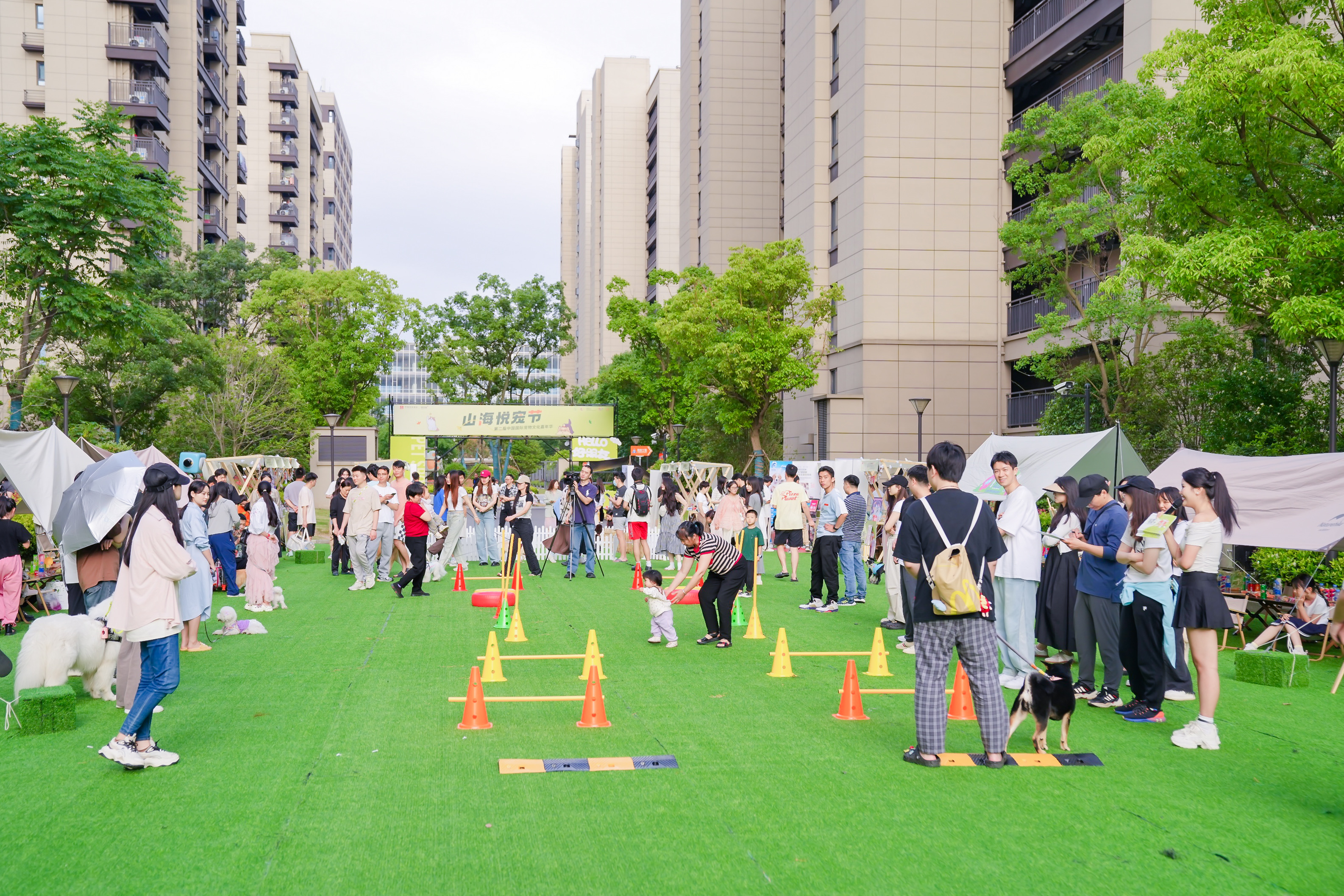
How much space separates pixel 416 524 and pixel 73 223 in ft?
34.2

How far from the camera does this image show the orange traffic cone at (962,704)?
7.34 meters

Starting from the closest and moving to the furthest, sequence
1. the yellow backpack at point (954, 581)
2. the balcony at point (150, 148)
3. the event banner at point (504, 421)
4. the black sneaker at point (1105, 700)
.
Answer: the yellow backpack at point (954, 581), the black sneaker at point (1105, 700), the event banner at point (504, 421), the balcony at point (150, 148)

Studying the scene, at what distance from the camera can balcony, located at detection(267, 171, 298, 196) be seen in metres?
76.3

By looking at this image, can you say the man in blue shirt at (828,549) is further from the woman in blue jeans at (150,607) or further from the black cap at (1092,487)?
the woman in blue jeans at (150,607)

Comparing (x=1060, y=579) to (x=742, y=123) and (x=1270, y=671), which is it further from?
(x=742, y=123)

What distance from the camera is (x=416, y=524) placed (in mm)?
14289

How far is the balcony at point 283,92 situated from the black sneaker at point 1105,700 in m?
81.8

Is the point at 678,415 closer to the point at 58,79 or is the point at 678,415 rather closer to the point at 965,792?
the point at 58,79

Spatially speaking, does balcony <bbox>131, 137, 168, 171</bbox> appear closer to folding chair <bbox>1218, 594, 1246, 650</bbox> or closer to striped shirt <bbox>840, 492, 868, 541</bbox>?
striped shirt <bbox>840, 492, 868, 541</bbox>

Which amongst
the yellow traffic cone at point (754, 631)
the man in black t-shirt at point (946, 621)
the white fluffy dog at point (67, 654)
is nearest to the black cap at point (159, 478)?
the white fluffy dog at point (67, 654)

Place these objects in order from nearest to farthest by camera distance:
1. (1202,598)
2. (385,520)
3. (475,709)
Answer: (1202,598)
(475,709)
(385,520)

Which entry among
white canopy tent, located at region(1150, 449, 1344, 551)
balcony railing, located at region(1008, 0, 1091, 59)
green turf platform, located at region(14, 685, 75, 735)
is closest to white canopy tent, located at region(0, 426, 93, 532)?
green turf platform, located at region(14, 685, 75, 735)

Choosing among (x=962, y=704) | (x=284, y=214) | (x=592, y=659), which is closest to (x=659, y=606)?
(x=592, y=659)

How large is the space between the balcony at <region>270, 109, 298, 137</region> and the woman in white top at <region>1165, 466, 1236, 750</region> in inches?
3220
